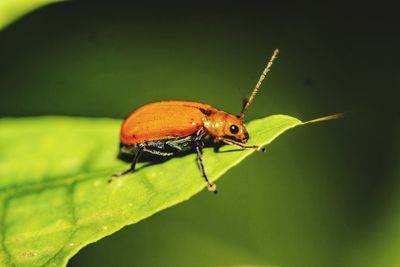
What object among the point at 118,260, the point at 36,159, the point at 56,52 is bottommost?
the point at 118,260

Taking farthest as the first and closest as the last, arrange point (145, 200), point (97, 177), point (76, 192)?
point (97, 177) → point (76, 192) → point (145, 200)

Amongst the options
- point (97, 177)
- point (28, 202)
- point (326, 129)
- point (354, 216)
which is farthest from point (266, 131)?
point (28, 202)

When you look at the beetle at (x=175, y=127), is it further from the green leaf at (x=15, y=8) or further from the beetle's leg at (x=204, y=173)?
the green leaf at (x=15, y=8)

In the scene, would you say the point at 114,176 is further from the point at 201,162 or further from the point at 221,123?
the point at 221,123

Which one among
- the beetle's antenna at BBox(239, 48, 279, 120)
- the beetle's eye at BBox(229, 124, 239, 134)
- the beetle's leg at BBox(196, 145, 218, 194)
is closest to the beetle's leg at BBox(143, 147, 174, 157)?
the beetle's leg at BBox(196, 145, 218, 194)

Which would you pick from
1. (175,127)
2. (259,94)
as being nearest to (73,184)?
(175,127)

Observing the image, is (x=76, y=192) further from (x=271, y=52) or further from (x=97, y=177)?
(x=271, y=52)

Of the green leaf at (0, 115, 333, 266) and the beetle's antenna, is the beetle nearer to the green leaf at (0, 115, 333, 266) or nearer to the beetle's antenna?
the beetle's antenna

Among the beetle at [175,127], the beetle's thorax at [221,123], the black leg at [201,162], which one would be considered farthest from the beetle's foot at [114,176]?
the beetle's thorax at [221,123]
